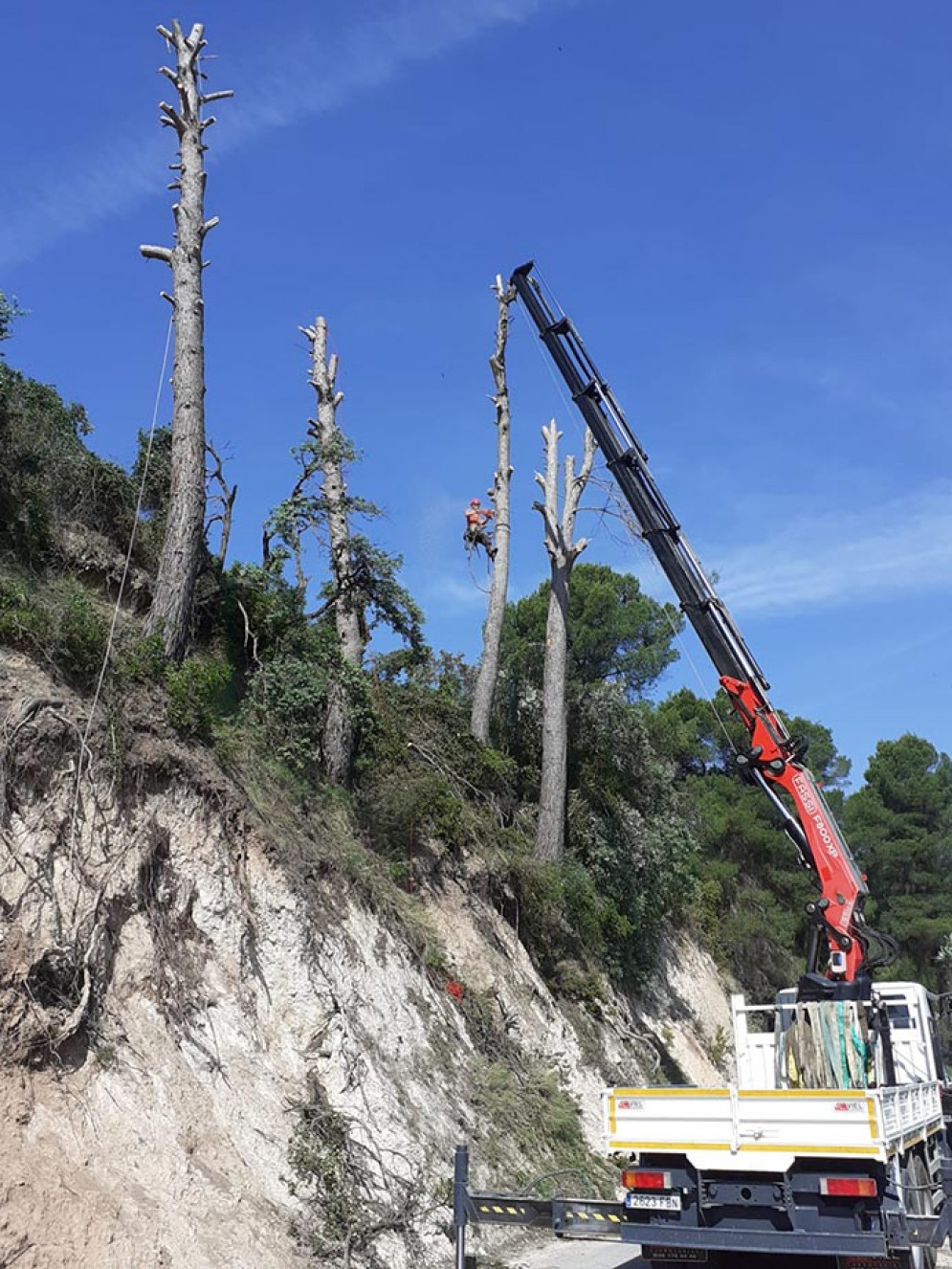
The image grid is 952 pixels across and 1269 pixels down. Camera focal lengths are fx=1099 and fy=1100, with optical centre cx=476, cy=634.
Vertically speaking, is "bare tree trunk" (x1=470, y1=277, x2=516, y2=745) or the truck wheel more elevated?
"bare tree trunk" (x1=470, y1=277, x2=516, y2=745)

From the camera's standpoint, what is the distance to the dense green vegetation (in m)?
13.4

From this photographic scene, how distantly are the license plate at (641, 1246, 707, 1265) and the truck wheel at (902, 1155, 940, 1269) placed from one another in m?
1.49

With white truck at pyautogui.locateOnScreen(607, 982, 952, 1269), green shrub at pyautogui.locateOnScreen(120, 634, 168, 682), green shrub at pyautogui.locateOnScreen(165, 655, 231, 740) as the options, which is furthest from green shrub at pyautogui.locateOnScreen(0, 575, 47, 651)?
white truck at pyautogui.locateOnScreen(607, 982, 952, 1269)

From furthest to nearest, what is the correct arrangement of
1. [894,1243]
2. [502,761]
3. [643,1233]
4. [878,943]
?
[502,761], [878,943], [643,1233], [894,1243]

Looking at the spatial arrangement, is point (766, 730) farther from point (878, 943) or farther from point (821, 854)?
point (878, 943)

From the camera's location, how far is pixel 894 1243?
24.2ft

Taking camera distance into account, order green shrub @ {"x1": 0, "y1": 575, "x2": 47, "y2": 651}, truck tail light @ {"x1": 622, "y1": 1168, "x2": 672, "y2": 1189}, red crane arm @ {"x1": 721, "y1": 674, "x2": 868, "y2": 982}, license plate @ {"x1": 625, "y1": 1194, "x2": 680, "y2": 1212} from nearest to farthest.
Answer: license plate @ {"x1": 625, "y1": 1194, "x2": 680, "y2": 1212}, truck tail light @ {"x1": 622, "y1": 1168, "x2": 672, "y2": 1189}, green shrub @ {"x1": 0, "y1": 575, "x2": 47, "y2": 651}, red crane arm @ {"x1": 721, "y1": 674, "x2": 868, "y2": 982}

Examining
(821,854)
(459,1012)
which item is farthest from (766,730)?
(459,1012)

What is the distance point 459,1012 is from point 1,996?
7.03 meters

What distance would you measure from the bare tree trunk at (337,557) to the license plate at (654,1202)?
9.04 m

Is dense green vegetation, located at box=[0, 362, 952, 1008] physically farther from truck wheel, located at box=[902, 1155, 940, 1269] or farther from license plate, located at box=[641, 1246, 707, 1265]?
truck wheel, located at box=[902, 1155, 940, 1269]

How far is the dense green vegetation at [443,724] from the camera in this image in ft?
44.1

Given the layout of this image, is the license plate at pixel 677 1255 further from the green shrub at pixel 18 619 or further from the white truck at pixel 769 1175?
the green shrub at pixel 18 619

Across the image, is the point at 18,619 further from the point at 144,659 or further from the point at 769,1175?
the point at 769,1175
